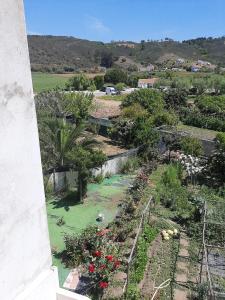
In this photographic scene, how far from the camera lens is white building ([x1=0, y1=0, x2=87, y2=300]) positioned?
2.15m

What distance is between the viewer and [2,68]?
2.09 metres

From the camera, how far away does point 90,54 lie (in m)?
116

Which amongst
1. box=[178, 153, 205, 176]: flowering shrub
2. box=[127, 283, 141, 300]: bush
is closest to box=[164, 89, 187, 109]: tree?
box=[178, 153, 205, 176]: flowering shrub

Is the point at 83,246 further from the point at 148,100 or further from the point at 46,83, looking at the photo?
the point at 46,83

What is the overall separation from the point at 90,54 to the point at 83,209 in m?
109

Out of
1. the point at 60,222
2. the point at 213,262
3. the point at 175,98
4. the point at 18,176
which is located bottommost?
the point at 213,262

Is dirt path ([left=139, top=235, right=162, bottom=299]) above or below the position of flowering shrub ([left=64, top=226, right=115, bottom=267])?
below

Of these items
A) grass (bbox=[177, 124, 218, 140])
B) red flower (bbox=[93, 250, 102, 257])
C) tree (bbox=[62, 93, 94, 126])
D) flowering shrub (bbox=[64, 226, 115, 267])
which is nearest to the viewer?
red flower (bbox=[93, 250, 102, 257])

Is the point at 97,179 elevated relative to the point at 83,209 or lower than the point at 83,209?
elevated

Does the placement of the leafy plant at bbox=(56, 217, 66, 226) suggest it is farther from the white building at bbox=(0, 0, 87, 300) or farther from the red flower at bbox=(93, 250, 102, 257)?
the white building at bbox=(0, 0, 87, 300)

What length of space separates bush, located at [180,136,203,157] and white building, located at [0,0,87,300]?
607 inches

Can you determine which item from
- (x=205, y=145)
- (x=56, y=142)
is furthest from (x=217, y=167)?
(x=56, y=142)

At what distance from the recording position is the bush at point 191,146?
58.1ft

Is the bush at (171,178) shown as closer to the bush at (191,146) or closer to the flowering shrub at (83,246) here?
the bush at (191,146)
